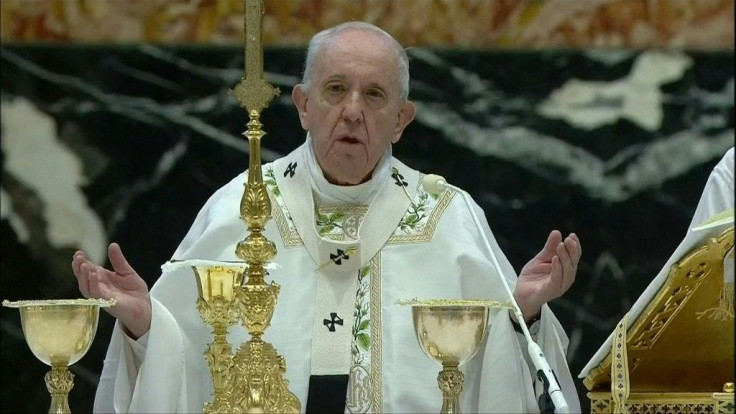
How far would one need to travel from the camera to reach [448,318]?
3.76m

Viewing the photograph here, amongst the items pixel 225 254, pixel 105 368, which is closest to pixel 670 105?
A: pixel 225 254

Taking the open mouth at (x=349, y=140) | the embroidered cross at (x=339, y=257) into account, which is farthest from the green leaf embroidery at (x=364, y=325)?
the open mouth at (x=349, y=140)

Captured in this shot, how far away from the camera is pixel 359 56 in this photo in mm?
4961

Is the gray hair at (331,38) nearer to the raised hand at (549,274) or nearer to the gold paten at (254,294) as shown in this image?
the raised hand at (549,274)

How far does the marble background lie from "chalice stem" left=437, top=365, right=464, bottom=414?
104 inches

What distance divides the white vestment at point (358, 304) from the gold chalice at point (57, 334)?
551mm

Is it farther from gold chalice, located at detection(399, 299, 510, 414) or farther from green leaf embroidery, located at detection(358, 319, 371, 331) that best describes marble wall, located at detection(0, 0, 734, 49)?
gold chalice, located at detection(399, 299, 510, 414)

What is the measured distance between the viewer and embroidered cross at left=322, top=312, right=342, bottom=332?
4.87 meters

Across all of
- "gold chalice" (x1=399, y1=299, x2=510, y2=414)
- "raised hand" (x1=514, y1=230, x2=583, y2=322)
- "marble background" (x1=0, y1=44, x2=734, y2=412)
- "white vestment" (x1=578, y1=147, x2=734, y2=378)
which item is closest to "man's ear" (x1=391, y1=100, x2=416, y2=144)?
"raised hand" (x1=514, y1=230, x2=583, y2=322)

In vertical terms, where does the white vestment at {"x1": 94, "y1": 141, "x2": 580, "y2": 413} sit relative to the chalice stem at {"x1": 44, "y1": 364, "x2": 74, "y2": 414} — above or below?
above

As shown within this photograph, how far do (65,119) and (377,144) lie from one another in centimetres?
186

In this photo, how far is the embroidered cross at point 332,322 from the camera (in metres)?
4.87

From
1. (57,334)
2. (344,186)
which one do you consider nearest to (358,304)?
(344,186)

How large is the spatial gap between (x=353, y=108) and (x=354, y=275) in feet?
1.63
